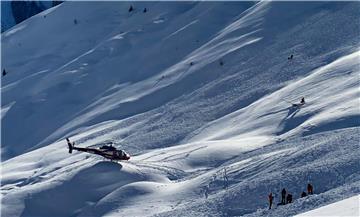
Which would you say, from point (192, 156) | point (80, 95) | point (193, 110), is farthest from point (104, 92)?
point (192, 156)

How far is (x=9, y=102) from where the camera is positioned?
174 feet

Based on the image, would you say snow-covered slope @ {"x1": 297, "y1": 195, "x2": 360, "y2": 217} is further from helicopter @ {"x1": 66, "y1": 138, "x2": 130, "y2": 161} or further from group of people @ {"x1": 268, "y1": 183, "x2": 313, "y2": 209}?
helicopter @ {"x1": 66, "y1": 138, "x2": 130, "y2": 161}

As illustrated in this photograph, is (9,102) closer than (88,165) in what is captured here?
No

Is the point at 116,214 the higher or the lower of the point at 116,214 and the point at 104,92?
the lower

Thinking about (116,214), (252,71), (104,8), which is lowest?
(116,214)

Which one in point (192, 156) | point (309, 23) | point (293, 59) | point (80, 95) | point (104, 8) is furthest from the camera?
point (104, 8)

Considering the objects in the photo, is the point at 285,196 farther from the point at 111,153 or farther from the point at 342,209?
the point at 111,153

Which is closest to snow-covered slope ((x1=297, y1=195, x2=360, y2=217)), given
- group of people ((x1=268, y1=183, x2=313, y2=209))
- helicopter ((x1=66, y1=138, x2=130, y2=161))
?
group of people ((x1=268, y1=183, x2=313, y2=209))

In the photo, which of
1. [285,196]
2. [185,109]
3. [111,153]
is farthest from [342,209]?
[185,109]

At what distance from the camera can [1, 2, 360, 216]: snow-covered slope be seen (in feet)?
96.9

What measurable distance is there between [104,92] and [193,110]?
9.86m

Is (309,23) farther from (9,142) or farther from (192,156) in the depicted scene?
(9,142)

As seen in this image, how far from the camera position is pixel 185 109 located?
41.4 metres

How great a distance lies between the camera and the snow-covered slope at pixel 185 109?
96.9 ft
